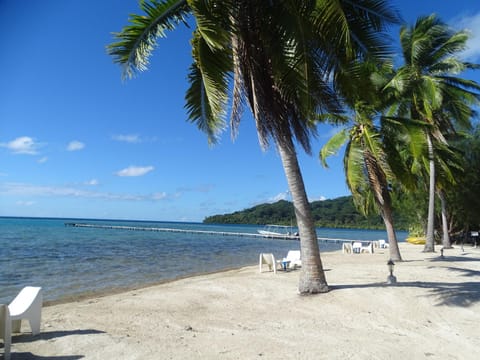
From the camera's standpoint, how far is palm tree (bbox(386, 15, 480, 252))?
15.8 meters

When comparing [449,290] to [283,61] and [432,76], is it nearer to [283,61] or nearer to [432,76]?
[283,61]

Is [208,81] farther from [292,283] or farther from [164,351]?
[292,283]

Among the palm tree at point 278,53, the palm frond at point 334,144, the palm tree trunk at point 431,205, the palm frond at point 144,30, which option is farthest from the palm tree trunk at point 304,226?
the palm tree trunk at point 431,205

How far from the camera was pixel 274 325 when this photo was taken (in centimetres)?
564

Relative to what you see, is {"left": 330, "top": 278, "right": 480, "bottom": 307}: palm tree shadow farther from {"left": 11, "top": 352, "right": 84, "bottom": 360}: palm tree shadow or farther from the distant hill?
the distant hill

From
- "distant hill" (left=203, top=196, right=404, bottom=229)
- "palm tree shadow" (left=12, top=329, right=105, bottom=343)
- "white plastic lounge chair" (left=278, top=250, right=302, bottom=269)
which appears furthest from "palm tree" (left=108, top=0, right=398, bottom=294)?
"distant hill" (left=203, top=196, right=404, bottom=229)

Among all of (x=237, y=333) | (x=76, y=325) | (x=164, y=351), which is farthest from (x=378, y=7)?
(x=76, y=325)

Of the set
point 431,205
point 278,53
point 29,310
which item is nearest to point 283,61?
point 278,53

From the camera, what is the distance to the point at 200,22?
6188 mm

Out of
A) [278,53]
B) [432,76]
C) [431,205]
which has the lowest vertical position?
[431,205]

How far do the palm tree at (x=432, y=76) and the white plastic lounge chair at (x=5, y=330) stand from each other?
14.9 metres

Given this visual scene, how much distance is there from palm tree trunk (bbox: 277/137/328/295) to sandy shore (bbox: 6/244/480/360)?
0.33 meters

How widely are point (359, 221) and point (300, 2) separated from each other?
→ 111 m

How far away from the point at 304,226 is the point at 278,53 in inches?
138
